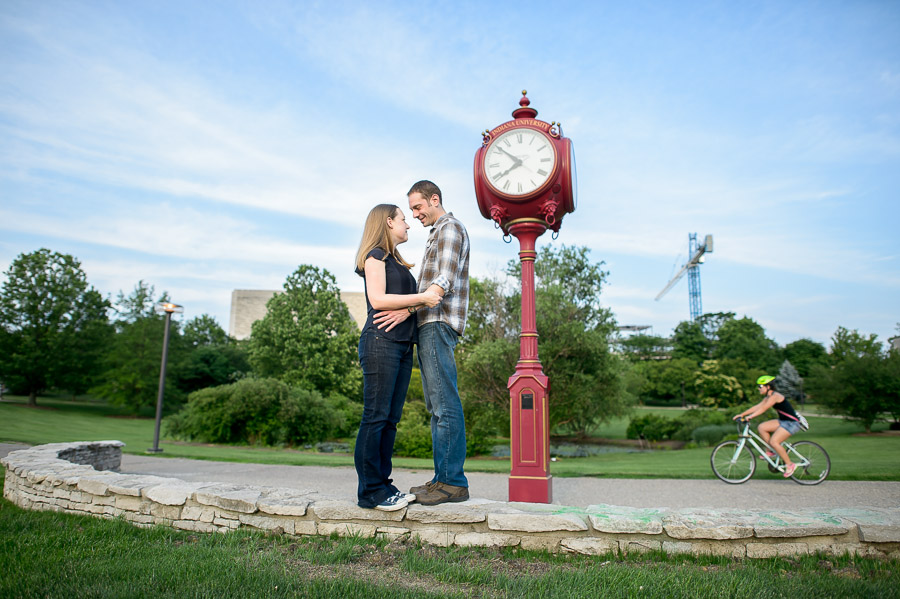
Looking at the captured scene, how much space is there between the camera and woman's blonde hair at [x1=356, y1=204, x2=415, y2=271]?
154 inches

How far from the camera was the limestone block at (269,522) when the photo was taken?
3854 millimetres

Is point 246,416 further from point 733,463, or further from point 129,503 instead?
point 733,463

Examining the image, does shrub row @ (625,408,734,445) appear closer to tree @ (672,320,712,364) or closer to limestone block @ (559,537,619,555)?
limestone block @ (559,537,619,555)

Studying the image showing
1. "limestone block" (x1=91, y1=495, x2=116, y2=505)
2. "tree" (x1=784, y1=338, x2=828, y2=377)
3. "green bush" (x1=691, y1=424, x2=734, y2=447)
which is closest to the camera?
"limestone block" (x1=91, y1=495, x2=116, y2=505)

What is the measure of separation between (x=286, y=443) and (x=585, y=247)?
13318mm

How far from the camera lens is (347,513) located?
150 inches

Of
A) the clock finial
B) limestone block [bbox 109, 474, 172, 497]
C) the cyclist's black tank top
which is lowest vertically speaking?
limestone block [bbox 109, 474, 172, 497]

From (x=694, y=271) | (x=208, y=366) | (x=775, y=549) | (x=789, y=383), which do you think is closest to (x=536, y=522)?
(x=775, y=549)

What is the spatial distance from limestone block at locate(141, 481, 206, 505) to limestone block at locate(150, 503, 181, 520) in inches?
1.5

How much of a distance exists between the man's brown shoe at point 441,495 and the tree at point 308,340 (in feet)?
91.2

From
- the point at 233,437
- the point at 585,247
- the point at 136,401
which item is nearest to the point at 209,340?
the point at 136,401

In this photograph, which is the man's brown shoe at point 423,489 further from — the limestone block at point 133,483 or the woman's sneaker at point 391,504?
the limestone block at point 133,483

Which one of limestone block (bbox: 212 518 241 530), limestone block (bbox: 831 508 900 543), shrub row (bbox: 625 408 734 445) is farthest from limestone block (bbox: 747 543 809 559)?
shrub row (bbox: 625 408 734 445)

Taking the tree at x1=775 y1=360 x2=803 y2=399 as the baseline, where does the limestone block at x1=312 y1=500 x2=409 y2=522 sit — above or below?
below
